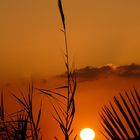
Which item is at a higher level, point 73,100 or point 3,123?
point 73,100

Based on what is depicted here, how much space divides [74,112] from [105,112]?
1.26 metres

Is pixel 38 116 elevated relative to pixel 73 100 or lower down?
lower down

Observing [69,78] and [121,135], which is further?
[69,78]

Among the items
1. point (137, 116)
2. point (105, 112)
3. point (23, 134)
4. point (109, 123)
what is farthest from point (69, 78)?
point (137, 116)

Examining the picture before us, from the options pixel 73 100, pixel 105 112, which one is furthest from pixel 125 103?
pixel 73 100

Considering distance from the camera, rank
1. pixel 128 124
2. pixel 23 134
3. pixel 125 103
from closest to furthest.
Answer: pixel 128 124, pixel 125 103, pixel 23 134

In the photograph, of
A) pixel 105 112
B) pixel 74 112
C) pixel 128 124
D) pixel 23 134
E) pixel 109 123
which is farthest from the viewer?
pixel 74 112

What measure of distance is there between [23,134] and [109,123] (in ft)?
4.51

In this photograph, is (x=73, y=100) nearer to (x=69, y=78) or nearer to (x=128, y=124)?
(x=69, y=78)

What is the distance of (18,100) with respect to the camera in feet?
12.7

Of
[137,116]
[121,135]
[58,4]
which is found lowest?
[121,135]

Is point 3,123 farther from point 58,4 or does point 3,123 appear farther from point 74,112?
point 58,4

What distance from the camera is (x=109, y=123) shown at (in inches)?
81.6

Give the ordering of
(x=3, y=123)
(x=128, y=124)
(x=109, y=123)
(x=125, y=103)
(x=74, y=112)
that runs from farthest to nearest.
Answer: (x=3, y=123)
(x=74, y=112)
(x=109, y=123)
(x=125, y=103)
(x=128, y=124)
